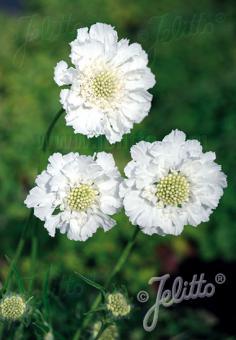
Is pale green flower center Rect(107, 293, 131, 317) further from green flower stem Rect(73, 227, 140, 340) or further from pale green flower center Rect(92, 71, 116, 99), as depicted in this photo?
pale green flower center Rect(92, 71, 116, 99)

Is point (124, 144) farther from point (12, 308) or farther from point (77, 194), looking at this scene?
point (12, 308)

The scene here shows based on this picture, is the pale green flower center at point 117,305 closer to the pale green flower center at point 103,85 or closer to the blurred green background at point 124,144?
the blurred green background at point 124,144

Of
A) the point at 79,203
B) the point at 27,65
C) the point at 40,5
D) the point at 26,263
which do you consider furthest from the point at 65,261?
the point at 40,5

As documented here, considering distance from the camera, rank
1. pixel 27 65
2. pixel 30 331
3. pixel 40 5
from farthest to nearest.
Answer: pixel 40 5 < pixel 27 65 < pixel 30 331

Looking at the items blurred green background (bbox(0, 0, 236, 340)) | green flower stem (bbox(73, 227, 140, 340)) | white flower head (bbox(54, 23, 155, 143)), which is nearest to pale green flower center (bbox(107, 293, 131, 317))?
green flower stem (bbox(73, 227, 140, 340))

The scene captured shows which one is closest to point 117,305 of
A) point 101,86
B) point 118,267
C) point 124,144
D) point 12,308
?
point 118,267

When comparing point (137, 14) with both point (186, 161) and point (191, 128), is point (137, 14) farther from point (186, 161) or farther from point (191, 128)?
point (186, 161)
